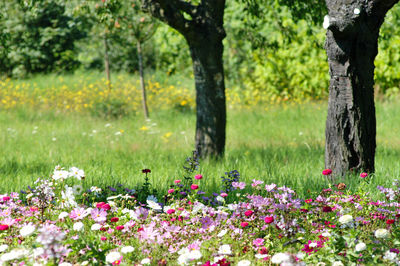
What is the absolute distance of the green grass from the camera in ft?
16.0

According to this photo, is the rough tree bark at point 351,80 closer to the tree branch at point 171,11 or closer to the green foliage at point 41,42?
the tree branch at point 171,11

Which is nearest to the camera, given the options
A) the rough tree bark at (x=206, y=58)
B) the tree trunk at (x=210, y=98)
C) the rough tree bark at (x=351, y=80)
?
the rough tree bark at (x=351, y=80)

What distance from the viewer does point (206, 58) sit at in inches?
235

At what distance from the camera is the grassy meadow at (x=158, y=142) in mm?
4961

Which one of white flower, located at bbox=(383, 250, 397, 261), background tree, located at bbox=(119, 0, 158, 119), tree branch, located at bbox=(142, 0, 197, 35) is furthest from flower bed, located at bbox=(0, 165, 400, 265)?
background tree, located at bbox=(119, 0, 158, 119)

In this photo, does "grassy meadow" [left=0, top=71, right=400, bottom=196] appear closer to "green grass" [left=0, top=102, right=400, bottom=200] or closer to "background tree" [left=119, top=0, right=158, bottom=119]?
"green grass" [left=0, top=102, right=400, bottom=200]

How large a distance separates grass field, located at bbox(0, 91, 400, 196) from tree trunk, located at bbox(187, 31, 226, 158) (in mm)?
311

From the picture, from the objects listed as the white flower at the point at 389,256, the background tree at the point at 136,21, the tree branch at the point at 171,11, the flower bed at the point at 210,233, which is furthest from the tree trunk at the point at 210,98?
the background tree at the point at 136,21

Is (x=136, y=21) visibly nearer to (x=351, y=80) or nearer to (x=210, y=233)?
(x=351, y=80)

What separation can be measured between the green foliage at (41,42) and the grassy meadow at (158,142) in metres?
6.15

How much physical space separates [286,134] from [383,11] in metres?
4.23

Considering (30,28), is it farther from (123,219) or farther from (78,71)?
(123,219)

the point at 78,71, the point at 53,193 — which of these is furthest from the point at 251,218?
the point at 78,71

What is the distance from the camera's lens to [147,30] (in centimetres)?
1039
